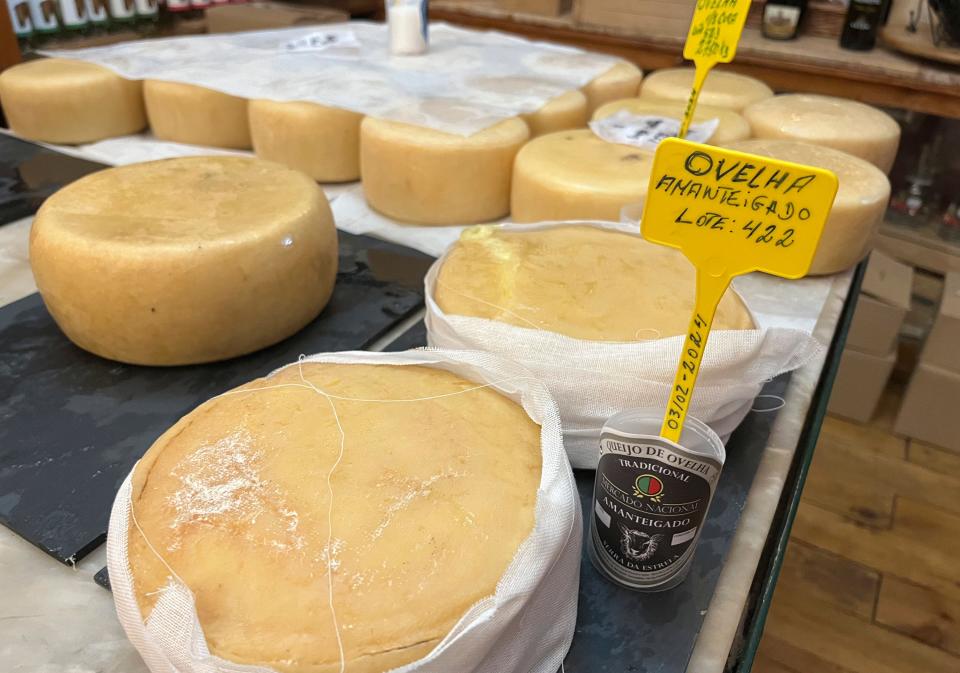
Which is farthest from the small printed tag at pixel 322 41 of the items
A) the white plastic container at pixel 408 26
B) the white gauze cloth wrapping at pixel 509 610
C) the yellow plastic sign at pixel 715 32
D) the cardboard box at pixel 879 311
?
the white gauze cloth wrapping at pixel 509 610

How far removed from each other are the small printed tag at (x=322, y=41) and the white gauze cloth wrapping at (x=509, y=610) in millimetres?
1946

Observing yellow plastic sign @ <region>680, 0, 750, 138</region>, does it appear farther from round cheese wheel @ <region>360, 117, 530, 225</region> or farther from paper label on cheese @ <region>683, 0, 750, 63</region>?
round cheese wheel @ <region>360, 117, 530, 225</region>

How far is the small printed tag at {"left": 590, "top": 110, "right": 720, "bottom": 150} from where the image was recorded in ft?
4.99

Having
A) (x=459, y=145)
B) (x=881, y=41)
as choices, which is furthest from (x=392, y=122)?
(x=881, y=41)

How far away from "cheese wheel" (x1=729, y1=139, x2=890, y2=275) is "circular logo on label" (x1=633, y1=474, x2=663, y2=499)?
88cm

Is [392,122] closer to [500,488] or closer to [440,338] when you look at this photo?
[440,338]

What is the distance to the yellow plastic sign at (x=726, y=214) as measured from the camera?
570 millimetres

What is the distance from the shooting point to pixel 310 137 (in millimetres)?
1743

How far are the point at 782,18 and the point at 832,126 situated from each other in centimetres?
116

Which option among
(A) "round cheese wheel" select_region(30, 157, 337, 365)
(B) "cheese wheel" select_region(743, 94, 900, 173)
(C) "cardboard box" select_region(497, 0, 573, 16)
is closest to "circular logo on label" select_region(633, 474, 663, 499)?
(A) "round cheese wheel" select_region(30, 157, 337, 365)

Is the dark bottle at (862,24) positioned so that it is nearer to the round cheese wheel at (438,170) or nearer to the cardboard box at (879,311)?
the cardboard box at (879,311)

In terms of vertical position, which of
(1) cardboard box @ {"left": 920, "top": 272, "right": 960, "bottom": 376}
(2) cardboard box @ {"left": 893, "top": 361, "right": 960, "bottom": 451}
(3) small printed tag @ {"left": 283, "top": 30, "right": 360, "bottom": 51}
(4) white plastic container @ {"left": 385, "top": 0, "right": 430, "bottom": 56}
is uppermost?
(4) white plastic container @ {"left": 385, "top": 0, "right": 430, "bottom": 56}

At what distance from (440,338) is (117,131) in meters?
1.60

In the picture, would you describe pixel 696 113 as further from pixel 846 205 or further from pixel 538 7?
pixel 538 7
